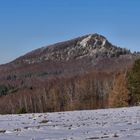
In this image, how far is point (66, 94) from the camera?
16438cm

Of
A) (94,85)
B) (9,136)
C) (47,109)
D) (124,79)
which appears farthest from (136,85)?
(94,85)

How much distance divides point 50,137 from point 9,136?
2.69 meters

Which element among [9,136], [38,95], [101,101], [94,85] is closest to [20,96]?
[38,95]

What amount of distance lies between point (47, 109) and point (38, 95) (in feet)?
71.6

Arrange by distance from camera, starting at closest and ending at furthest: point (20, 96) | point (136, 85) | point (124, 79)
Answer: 1. point (136, 85)
2. point (124, 79)
3. point (20, 96)

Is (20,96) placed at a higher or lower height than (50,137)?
higher

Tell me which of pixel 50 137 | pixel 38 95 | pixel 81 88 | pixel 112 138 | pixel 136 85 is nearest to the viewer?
pixel 112 138

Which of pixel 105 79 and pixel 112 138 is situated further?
pixel 105 79

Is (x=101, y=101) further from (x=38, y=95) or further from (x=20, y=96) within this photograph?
(x=20, y=96)

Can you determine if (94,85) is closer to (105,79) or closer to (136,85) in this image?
(105,79)

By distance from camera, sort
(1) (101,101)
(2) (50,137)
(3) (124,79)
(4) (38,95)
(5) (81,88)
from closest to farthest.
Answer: (2) (50,137), (3) (124,79), (1) (101,101), (5) (81,88), (4) (38,95)

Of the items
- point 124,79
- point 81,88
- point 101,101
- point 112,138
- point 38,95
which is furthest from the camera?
point 38,95

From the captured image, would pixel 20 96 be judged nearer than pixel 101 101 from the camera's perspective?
No

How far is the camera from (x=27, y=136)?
87.8ft
